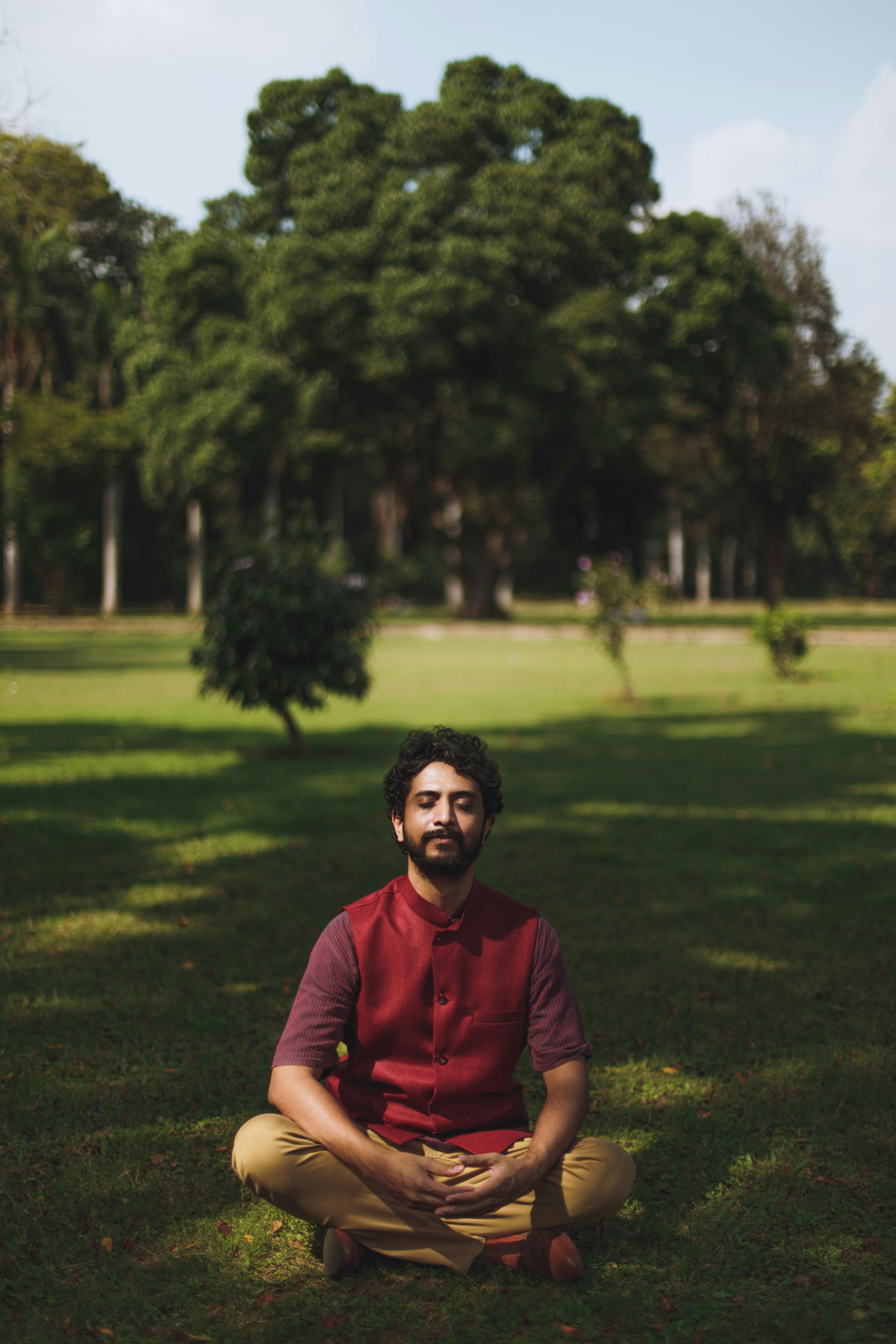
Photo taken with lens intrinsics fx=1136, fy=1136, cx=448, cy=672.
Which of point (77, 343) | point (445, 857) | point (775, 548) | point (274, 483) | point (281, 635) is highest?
point (77, 343)

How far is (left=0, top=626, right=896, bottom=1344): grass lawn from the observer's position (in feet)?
9.11

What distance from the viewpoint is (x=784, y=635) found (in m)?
18.1

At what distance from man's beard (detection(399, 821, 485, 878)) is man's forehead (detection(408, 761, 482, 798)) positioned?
0.10 metres

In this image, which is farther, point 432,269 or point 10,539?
point 10,539

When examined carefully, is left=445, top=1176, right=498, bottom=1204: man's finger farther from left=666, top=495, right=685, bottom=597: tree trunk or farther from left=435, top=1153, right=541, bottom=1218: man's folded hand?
left=666, top=495, right=685, bottom=597: tree trunk

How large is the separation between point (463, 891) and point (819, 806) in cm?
677

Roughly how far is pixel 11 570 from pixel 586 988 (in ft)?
129

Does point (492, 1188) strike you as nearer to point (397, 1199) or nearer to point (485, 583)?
point (397, 1199)

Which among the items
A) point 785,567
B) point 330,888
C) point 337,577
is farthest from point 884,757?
point 785,567

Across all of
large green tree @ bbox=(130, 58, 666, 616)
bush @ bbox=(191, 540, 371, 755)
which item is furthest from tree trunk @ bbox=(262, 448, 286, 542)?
bush @ bbox=(191, 540, 371, 755)

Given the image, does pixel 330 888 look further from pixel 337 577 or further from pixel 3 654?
pixel 3 654

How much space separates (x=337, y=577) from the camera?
1073 centimetres

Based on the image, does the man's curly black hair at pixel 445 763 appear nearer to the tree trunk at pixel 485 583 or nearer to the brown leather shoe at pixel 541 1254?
the brown leather shoe at pixel 541 1254

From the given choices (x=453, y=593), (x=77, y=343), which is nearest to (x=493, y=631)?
(x=453, y=593)
